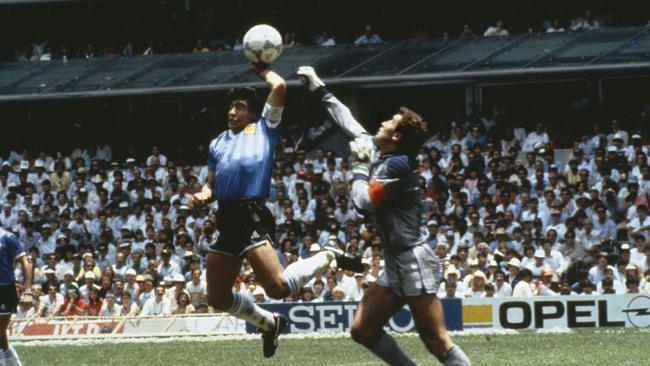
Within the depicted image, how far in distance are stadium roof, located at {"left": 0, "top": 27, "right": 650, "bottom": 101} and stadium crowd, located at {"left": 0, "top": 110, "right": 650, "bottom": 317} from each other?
1493mm

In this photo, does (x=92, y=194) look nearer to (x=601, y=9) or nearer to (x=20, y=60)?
(x=20, y=60)

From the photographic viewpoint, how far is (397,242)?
9.27 meters

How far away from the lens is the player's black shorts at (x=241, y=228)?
10.8m

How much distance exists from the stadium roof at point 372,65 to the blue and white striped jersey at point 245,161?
17.3 m

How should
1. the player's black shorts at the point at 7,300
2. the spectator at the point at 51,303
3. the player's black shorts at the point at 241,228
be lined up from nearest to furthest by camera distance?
the player's black shorts at the point at 241,228, the player's black shorts at the point at 7,300, the spectator at the point at 51,303

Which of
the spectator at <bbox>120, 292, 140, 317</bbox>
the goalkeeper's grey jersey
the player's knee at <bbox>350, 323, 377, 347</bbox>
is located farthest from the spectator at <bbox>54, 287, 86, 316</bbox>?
the goalkeeper's grey jersey

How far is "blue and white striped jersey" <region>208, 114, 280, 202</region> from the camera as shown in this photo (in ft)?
35.7

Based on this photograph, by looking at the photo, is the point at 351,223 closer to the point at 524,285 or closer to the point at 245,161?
the point at 524,285

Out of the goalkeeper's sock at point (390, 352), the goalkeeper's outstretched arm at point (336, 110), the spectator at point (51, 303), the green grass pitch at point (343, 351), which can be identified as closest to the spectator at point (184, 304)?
the green grass pitch at point (343, 351)

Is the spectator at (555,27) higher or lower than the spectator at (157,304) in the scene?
higher

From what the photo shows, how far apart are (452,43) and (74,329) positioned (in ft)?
40.2

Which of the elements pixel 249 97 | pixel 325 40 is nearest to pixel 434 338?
pixel 249 97

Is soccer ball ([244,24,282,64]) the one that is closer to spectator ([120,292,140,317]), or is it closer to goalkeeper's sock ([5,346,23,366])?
goalkeeper's sock ([5,346,23,366])

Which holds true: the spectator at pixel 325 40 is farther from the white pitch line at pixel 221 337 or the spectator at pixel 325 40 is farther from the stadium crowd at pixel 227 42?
the white pitch line at pixel 221 337
